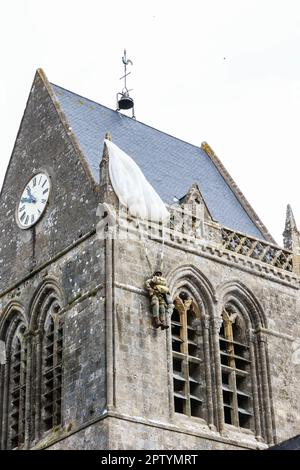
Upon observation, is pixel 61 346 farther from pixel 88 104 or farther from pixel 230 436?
pixel 88 104

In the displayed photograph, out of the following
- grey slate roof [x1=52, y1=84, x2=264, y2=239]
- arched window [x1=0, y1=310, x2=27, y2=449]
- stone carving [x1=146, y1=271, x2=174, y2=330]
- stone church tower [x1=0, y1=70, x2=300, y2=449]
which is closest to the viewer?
stone church tower [x1=0, y1=70, x2=300, y2=449]

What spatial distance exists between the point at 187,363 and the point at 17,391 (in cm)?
450

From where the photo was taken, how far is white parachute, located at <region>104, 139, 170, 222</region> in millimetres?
40375

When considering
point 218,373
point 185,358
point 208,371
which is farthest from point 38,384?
point 218,373

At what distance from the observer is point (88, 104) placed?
45562 millimetres

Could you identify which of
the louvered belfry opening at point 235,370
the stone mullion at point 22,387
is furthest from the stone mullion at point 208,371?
the stone mullion at point 22,387

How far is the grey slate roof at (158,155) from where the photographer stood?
43.7 meters

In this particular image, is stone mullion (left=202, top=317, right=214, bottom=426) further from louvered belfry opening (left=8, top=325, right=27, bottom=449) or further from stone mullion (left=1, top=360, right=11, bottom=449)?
stone mullion (left=1, top=360, right=11, bottom=449)

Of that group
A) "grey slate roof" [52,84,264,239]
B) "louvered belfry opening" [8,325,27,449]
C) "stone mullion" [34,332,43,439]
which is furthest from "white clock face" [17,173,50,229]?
"stone mullion" [34,332,43,439]

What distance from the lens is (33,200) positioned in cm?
4316

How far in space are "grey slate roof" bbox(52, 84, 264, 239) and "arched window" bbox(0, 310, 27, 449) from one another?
4.78 metres

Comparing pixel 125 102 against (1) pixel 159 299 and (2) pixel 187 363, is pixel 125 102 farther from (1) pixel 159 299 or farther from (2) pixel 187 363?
(2) pixel 187 363

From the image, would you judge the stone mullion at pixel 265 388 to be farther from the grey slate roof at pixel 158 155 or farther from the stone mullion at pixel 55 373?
the stone mullion at pixel 55 373
